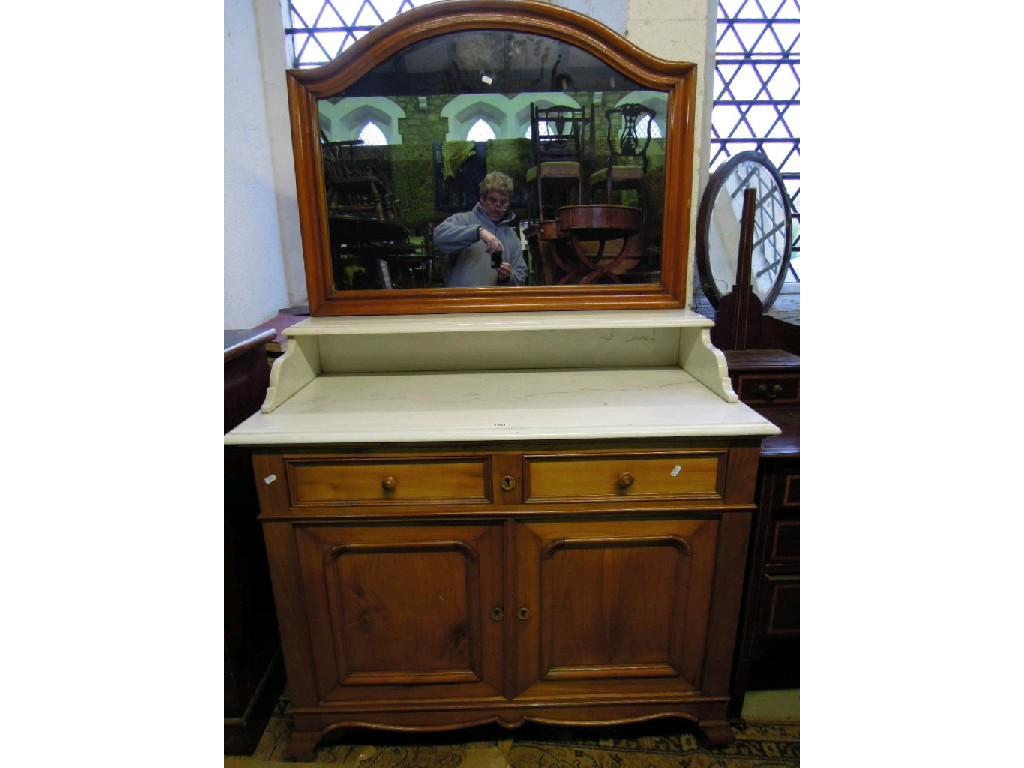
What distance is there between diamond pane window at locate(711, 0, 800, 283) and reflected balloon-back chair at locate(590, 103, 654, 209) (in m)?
1.64

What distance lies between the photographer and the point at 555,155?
44.7 inches

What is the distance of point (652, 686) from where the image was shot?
111 cm

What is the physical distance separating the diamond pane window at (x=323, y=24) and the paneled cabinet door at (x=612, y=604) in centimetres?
230

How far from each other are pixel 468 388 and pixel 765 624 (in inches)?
36.4

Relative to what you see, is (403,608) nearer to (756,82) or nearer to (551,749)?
(551,749)

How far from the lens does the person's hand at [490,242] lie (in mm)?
1169

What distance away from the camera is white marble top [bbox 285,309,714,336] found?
111 centimetres

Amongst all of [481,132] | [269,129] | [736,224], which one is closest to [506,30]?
[481,132]

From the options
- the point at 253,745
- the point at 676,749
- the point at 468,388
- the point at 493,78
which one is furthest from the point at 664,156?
the point at 253,745

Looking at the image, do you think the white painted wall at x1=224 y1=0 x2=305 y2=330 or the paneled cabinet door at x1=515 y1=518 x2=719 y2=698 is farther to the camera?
the white painted wall at x1=224 y1=0 x2=305 y2=330

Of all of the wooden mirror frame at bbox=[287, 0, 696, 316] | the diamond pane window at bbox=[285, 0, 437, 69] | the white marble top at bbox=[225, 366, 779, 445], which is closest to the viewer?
the white marble top at bbox=[225, 366, 779, 445]

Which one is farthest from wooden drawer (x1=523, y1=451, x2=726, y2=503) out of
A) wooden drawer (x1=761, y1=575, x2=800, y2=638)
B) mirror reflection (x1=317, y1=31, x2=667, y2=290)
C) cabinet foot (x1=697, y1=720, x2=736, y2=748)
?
cabinet foot (x1=697, y1=720, x2=736, y2=748)

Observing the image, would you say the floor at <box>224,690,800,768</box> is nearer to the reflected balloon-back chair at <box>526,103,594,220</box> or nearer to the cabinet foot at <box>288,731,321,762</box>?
the cabinet foot at <box>288,731,321,762</box>

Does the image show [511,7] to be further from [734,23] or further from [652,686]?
[734,23]
